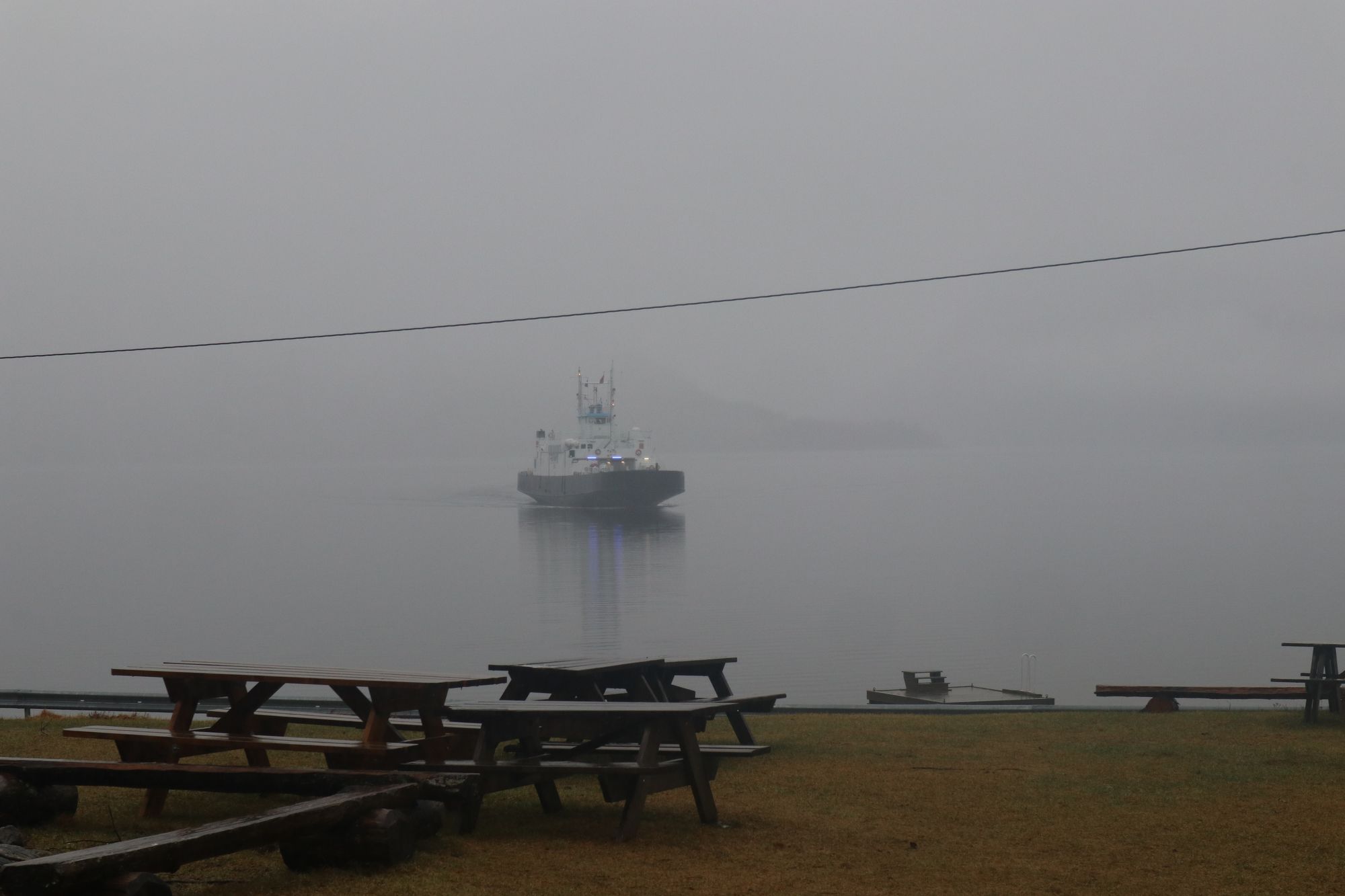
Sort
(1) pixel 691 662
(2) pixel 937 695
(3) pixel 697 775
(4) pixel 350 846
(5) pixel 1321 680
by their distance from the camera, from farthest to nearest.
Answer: (2) pixel 937 695 → (5) pixel 1321 680 → (1) pixel 691 662 → (3) pixel 697 775 → (4) pixel 350 846

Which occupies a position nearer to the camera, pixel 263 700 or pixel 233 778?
pixel 233 778

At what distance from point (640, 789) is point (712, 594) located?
151ft

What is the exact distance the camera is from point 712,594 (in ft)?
167

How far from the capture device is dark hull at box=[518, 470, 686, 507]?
91250 mm

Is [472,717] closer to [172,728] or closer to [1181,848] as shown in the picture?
[172,728]

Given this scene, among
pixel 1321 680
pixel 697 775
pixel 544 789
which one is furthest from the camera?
pixel 1321 680

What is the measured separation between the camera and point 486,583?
5600cm

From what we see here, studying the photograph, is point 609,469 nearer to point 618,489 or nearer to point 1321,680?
point 618,489

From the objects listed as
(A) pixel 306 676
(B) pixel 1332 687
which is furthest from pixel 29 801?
(B) pixel 1332 687

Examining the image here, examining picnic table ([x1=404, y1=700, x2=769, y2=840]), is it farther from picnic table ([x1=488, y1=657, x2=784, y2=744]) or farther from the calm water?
the calm water

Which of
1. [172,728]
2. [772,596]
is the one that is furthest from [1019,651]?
[172,728]

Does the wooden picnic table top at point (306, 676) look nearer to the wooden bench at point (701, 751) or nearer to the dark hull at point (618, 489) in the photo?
the wooden bench at point (701, 751)

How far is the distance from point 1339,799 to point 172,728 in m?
5.59

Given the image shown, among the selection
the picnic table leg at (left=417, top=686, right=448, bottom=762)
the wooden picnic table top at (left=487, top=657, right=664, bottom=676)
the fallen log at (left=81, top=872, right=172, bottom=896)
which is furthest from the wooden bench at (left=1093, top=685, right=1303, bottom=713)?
the fallen log at (left=81, top=872, right=172, bottom=896)
